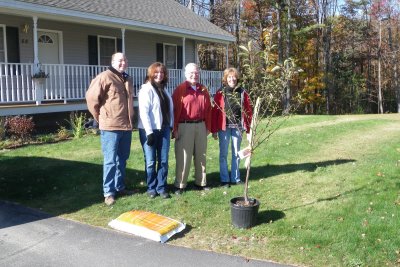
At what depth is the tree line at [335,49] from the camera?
3056 cm

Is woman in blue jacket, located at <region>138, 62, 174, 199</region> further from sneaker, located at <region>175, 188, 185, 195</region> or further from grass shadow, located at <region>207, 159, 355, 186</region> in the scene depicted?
grass shadow, located at <region>207, 159, 355, 186</region>

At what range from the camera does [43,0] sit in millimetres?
13305

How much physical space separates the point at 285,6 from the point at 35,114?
17052mm

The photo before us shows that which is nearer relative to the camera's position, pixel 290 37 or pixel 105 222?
pixel 105 222

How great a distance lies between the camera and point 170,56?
834 inches

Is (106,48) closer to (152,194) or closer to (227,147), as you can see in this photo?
(227,147)

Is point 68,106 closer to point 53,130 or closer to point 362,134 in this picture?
point 53,130

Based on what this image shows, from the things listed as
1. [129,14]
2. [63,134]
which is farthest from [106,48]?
[63,134]

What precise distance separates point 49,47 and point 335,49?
23.7 meters

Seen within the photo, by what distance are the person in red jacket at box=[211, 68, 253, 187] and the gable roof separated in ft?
26.5

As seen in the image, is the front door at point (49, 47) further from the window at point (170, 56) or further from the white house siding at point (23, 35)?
the window at point (170, 56)

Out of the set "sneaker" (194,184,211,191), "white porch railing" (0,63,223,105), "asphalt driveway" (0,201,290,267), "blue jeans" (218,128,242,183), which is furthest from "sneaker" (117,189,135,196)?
"white porch railing" (0,63,223,105)

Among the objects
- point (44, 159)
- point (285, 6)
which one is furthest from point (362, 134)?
point (285, 6)

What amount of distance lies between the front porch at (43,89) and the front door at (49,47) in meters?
0.95
